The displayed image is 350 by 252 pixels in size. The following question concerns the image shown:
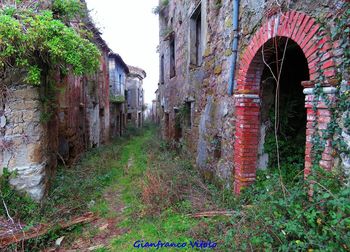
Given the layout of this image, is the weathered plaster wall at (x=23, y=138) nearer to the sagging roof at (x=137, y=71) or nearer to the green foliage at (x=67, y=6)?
the green foliage at (x=67, y=6)

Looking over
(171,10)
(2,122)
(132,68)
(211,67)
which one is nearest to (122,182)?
(2,122)

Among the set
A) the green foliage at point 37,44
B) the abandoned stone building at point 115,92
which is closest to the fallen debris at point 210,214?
the green foliage at point 37,44

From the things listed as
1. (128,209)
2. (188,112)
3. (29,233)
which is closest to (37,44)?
(29,233)

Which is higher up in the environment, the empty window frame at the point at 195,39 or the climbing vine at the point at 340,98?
the empty window frame at the point at 195,39

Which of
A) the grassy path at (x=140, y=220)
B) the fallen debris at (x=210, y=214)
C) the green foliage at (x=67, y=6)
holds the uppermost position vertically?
the green foliage at (x=67, y=6)

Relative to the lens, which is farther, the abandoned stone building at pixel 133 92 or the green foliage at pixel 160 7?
the abandoned stone building at pixel 133 92

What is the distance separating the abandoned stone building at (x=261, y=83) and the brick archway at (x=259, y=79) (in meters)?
0.01

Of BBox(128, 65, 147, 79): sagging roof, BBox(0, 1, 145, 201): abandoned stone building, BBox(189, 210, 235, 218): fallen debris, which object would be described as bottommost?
BBox(189, 210, 235, 218): fallen debris

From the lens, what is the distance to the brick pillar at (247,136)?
405cm

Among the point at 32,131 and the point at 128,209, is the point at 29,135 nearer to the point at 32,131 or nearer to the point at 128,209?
the point at 32,131

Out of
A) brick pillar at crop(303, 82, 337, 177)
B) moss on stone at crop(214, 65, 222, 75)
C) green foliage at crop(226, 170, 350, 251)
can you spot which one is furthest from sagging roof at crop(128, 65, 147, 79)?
green foliage at crop(226, 170, 350, 251)

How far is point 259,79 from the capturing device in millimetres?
4039

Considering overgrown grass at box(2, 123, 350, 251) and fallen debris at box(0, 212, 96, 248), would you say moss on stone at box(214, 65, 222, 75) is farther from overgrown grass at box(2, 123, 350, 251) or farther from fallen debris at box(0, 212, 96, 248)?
fallen debris at box(0, 212, 96, 248)

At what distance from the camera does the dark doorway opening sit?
427 centimetres
